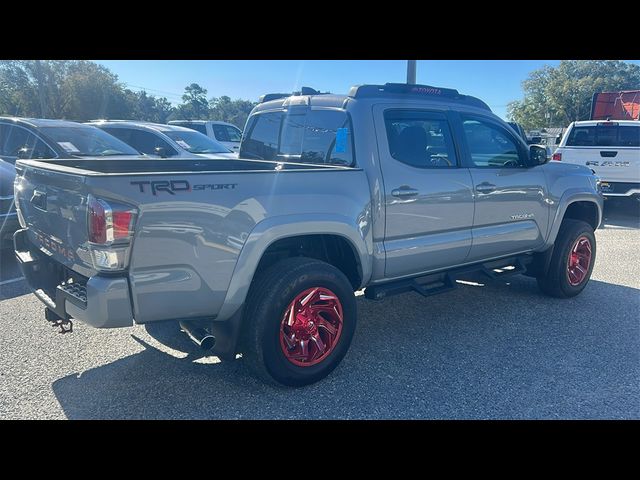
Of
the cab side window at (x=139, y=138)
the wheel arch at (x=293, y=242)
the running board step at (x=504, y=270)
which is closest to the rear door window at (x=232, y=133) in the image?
the cab side window at (x=139, y=138)

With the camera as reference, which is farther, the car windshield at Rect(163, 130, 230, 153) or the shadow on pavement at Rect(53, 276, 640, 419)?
the car windshield at Rect(163, 130, 230, 153)

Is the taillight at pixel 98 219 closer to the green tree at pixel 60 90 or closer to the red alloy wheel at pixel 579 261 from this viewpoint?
the red alloy wheel at pixel 579 261

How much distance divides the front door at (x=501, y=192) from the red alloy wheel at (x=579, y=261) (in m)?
0.60

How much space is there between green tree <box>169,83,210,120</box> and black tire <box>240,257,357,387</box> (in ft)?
238

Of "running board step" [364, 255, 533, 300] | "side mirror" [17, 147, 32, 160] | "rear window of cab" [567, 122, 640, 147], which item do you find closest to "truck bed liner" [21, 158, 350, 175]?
"running board step" [364, 255, 533, 300]

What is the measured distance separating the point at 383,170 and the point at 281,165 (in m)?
1.01

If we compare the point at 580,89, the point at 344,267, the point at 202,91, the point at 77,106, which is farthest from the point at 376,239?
the point at 202,91

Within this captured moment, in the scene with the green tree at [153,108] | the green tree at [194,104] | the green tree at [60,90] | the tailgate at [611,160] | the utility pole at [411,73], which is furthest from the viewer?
the green tree at [194,104]

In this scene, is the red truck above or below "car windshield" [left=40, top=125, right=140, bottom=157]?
above

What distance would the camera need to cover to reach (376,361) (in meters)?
3.75

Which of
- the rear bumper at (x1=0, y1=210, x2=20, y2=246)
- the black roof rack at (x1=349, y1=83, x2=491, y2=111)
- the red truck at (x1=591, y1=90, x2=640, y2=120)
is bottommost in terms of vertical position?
the rear bumper at (x1=0, y1=210, x2=20, y2=246)

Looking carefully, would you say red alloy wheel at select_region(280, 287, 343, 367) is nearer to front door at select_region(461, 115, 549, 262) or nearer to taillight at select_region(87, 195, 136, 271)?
taillight at select_region(87, 195, 136, 271)

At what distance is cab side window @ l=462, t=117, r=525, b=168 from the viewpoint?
437cm

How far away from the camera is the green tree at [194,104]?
Answer: 72125mm
